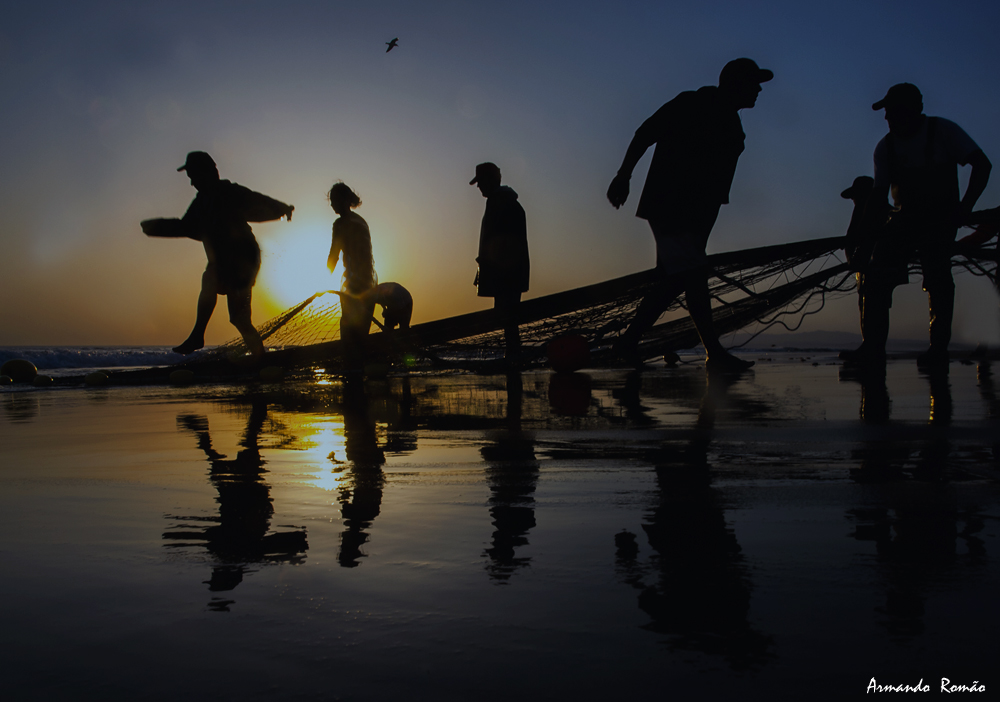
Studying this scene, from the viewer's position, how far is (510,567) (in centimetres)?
134

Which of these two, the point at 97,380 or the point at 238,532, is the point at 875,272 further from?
the point at 97,380

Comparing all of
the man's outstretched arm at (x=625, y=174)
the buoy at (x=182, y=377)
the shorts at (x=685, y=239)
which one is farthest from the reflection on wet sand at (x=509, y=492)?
the buoy at (x=182, y=377)

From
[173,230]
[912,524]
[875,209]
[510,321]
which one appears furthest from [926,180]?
[173,230]

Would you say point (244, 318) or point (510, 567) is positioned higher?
point (244, 318)

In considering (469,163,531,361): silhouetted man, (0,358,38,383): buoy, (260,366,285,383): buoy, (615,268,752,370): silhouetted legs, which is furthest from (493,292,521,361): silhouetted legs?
(0,358,38,383): buoy

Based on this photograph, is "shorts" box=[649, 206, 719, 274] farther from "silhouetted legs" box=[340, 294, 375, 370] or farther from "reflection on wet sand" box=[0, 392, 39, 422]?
"reflection on wet sand" box=[0, 392, 39, 422]

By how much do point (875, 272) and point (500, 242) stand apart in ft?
13.0

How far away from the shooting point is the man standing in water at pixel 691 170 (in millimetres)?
5980

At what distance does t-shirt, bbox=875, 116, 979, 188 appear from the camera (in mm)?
6145

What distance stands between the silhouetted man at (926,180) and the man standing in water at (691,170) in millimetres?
1249

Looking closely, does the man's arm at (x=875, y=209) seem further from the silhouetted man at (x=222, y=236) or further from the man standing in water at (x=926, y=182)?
the silhouetted man at (x=222, y=236)

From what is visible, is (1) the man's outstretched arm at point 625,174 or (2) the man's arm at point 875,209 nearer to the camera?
(1) the man's outstretched arm at point 625,174

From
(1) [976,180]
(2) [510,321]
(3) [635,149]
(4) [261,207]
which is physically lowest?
(2) [510,321]

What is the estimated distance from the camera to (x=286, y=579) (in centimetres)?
131
